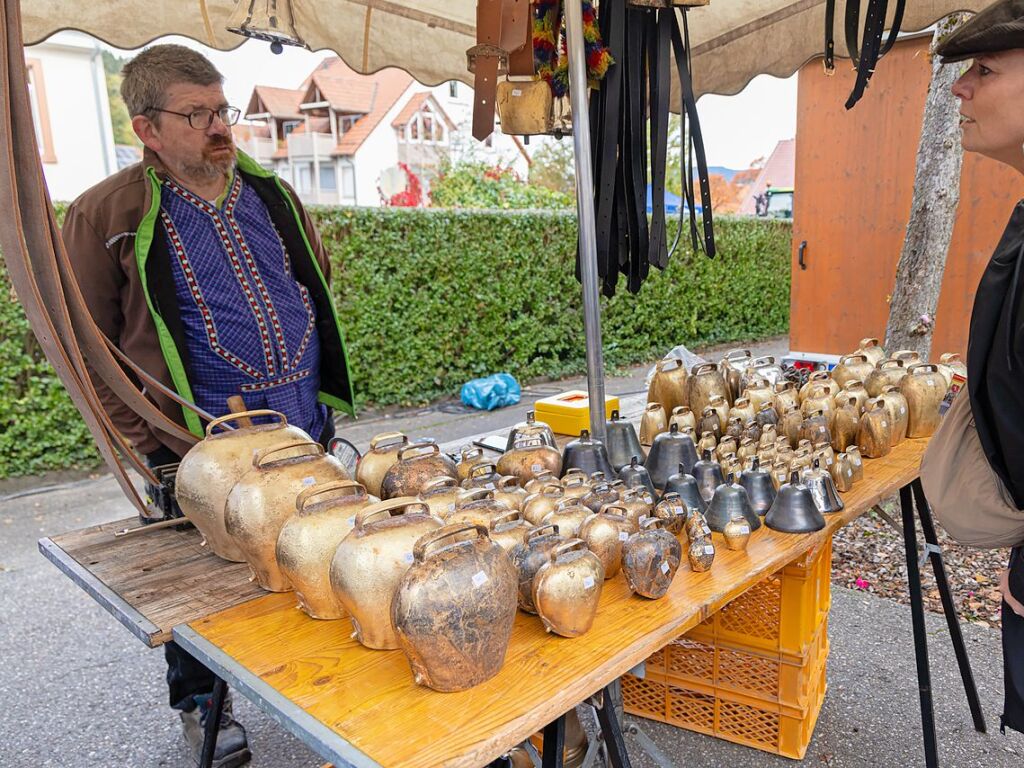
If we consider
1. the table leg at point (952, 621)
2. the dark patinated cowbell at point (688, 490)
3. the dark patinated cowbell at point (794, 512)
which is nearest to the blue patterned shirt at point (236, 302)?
the dark patinated cowbell at point (688, 490)

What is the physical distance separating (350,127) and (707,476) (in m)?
40.1

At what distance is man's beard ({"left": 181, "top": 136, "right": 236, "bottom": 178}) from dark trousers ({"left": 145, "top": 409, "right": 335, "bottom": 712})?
2.82ft

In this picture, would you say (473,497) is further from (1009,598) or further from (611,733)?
(1009,598)

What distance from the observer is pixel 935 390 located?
2.49 metres

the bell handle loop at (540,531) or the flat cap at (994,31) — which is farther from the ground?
the flat cap at (994,31)

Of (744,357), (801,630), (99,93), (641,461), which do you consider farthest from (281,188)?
(99,93)

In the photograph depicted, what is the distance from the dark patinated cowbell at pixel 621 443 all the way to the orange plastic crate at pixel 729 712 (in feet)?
2.95

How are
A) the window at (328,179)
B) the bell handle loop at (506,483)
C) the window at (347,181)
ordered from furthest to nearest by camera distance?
the window at (328,179) < the window at (347,181) < the bell handle loop at (506,483)

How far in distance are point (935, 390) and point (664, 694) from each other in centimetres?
139

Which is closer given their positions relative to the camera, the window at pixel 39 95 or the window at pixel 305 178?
the window at pixel 39 95

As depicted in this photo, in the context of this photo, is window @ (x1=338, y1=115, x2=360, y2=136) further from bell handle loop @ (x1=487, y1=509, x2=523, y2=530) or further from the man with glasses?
bell handle loop @ (x1=487, y1=509, x2=523, y2=530)

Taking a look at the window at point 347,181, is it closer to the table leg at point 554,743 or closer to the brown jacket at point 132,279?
the brown jacket at point 132,279

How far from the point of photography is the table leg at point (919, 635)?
2.29 meters

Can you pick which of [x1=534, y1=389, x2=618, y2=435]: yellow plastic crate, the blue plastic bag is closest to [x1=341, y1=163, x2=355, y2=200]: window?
the blue plastic bag
